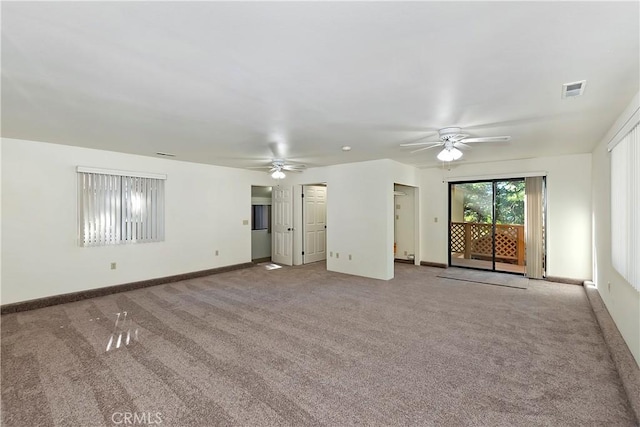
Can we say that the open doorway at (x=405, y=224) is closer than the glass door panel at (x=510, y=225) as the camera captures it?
No

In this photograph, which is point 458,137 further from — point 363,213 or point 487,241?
point 487,241

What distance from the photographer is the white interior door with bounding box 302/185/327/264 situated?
7.48m

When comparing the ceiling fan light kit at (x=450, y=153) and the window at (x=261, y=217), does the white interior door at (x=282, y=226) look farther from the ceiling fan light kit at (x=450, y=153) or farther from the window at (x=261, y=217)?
the ceiling fan light kit at (x=450, y=153)

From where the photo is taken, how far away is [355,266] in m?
6.20

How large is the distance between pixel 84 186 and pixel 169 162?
1.47m

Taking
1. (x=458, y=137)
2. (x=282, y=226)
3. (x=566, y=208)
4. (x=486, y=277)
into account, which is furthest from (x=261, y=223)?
(x=566, y=208)

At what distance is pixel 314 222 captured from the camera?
7.71m

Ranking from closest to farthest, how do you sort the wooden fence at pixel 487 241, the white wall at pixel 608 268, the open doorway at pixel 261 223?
the white wall at pixel 608 268, the wooden fence at pixel 487 241, the open doorway at pixel 261 223

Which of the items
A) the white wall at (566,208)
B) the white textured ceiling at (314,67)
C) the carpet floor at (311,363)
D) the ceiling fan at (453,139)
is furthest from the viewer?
the white wall at (566,208)

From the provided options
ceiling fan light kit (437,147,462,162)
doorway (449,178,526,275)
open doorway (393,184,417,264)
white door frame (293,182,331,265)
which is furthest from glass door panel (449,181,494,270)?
white door frame (293,182,331,265)

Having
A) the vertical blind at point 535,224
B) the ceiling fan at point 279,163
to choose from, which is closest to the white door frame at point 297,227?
the ceiling fan at point 279,163

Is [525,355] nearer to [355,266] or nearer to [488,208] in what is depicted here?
→ [355,266]

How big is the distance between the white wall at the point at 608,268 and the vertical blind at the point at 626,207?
0.59 feet

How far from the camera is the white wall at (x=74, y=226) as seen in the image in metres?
4.06
